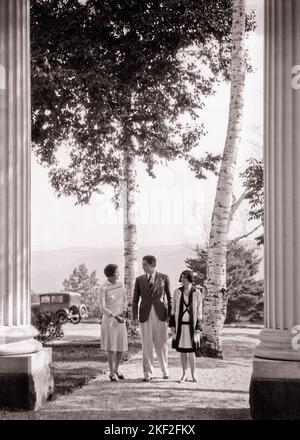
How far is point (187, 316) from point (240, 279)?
1817 cm

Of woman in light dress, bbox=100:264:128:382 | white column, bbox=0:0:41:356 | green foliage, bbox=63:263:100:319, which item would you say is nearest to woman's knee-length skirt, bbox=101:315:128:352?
woman in light dress, bbox=100:264:128:382

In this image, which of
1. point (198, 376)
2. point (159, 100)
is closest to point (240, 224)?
point (159, 100)

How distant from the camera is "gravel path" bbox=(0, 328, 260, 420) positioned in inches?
309

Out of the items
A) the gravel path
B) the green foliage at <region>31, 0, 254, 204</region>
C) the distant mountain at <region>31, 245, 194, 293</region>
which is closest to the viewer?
the gravel path

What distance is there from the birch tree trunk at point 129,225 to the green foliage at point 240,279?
851cm

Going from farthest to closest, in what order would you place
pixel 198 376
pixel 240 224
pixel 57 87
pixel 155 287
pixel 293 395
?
pixel 240 224
pixel 57 87
pixel 198 376
pixel 155 287
pixel 293 395

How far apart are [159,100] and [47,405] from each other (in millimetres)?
12875

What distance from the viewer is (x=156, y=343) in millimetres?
10492

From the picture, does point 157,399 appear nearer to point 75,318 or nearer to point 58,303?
point 75,318

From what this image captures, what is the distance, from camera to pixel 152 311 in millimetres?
10523

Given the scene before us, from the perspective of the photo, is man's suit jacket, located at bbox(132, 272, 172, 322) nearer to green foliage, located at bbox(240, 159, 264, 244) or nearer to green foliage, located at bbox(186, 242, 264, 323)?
green foliage, located at bbox(240, 159, 264, 244)

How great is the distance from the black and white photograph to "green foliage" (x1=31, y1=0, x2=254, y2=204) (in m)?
0.04

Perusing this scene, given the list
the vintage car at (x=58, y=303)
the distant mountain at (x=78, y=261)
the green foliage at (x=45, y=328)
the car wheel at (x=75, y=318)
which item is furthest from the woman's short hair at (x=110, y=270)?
the vintage car at (x=58, y=303)
